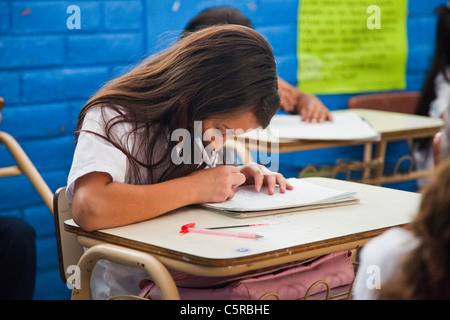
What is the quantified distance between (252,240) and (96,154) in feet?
1.21

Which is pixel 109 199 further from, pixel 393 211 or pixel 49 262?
pixel 49 262

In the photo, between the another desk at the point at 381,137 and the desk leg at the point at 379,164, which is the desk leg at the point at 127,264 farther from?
the desk leg at the point at 379,164

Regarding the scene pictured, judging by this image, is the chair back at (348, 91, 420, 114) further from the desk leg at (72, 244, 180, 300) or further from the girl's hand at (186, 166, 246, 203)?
the desk leg at (72, 244, 180, 300)

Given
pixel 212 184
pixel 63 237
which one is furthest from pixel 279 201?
pixel 63 237

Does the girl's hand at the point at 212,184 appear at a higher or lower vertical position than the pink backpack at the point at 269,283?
higher

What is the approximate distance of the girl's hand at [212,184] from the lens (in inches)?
51.3

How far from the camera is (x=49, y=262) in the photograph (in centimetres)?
254

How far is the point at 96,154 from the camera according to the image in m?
1.24

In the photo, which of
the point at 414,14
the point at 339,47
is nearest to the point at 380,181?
the point at 339,47

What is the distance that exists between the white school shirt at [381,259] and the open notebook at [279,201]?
45 cm

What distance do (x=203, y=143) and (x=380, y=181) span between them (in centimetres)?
146

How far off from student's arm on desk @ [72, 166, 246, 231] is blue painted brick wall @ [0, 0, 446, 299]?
108 cm

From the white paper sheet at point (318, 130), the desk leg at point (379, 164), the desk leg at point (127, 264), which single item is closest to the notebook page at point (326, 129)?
the white paper sheet at point (318, 130)

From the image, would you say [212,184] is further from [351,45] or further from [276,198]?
[351,45]
